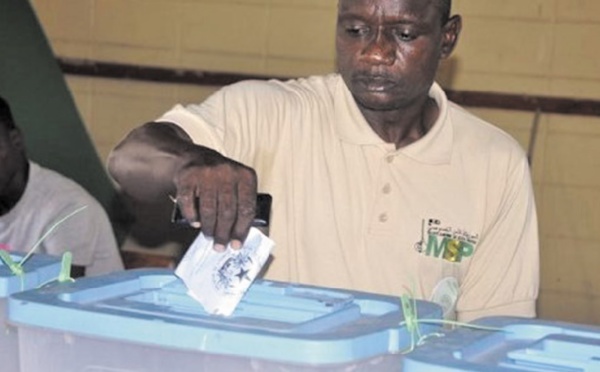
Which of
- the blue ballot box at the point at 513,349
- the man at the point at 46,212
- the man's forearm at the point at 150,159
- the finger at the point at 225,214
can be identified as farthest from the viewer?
the man at the point at 46,212

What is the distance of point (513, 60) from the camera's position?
4.83m

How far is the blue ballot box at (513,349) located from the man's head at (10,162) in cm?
259

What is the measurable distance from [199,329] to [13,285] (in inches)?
15.3

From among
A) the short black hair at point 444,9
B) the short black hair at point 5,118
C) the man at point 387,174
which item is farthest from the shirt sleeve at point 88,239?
the short black hair at point 444,9

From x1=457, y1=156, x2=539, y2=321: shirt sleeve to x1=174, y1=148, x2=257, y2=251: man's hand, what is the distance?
29.4 inches

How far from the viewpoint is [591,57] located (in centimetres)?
473

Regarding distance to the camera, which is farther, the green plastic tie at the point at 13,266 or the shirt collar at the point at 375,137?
the shirt collar at the point at 375,137

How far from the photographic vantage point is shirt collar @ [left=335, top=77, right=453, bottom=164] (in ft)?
8.20

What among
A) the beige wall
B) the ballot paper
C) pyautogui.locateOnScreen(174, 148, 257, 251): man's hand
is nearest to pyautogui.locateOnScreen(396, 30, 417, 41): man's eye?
pyautogui.locateOnScreen(174, 148, 257, 251): man's hand

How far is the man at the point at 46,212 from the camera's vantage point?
13.2 ft

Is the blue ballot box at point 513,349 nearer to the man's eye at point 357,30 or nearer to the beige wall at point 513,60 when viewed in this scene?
the man's eye at point 357,30

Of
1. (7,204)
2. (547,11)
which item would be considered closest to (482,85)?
(547,11)

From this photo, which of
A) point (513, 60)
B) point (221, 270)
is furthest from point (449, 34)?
point (513, 60)

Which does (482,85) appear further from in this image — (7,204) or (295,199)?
(295,199)
